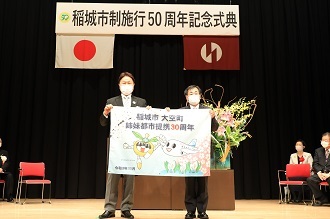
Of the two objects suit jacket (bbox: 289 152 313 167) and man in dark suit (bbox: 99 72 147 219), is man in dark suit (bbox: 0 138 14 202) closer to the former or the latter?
man in dark suit (bbox: 99 72 147 219)

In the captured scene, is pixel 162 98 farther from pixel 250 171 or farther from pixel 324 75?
pixel 324 75

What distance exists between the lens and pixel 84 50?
24.8ft

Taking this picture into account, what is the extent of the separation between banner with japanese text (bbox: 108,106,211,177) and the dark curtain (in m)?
3.82

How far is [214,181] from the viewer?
4812mm

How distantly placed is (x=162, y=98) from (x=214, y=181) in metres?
3.26

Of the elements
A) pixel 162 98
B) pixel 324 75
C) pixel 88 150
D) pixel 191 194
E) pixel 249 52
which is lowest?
pixel 191 194

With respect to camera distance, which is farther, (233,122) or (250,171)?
(250,171)

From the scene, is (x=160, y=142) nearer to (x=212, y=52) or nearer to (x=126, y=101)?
(x=126, y=101)

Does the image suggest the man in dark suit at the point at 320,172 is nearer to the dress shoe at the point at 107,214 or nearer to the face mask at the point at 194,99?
the face mask at the point at 194,99

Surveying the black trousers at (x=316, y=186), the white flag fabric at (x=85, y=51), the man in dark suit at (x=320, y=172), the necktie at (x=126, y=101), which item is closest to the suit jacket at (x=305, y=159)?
the man in dark suit at (x=320, y=172)

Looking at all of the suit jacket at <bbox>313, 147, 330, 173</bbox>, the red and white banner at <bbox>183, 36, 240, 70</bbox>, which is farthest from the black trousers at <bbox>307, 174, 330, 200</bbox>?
the red and white banner at <bbox>183, 36, 240, 70</bbox>

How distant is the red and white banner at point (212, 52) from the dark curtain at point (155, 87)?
8.9 inches

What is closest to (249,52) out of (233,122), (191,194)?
(233,122)

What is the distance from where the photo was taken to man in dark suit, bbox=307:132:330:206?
584 cm
